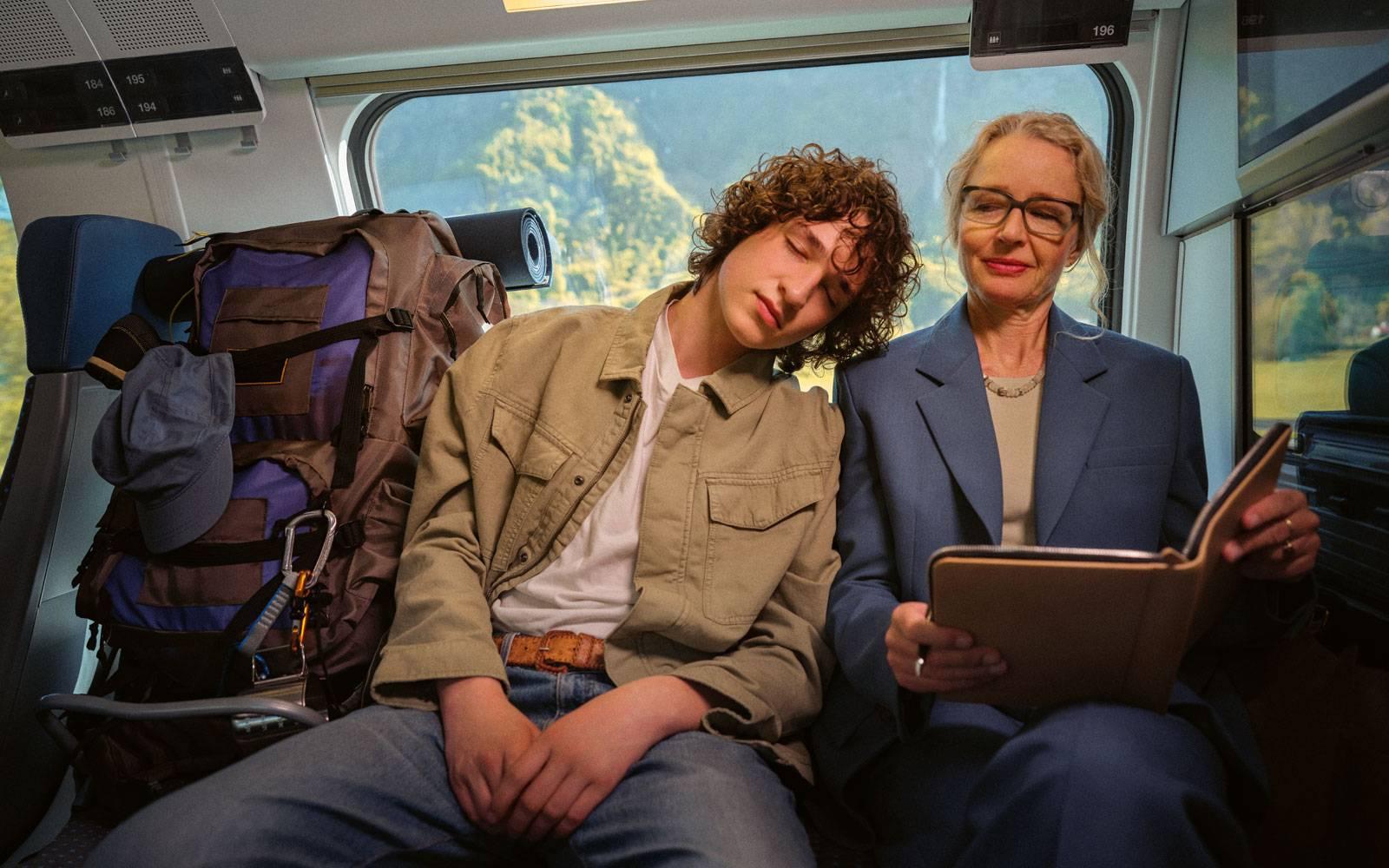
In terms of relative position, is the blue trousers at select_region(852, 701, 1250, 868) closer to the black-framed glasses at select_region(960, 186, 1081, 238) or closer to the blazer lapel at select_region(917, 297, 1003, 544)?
the blazer lapel at select_region(917, 297, 1003, 544)

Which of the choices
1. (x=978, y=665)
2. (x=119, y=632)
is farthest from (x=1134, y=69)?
(x=119, y=632)

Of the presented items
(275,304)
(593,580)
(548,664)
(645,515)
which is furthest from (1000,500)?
(275,304)

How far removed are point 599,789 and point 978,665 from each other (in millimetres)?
589

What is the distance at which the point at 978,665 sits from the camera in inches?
42.6

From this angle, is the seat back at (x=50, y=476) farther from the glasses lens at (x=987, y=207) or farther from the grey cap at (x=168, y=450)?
the glasses lens at (x=987, y=207)

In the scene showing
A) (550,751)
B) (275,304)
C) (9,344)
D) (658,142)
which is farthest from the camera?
(9,344)

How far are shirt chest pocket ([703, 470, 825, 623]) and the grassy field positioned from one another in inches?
41.2

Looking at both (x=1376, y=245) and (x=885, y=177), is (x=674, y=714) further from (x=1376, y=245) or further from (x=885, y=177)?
(x=1376, y=245)

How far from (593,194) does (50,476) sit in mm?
1807

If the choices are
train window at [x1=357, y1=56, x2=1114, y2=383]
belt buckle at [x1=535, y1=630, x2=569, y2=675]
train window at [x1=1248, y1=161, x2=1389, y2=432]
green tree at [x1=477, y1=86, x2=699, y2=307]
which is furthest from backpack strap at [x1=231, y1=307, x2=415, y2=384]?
train window at [x1=1248, y1=161, x2=1389, y2=432]

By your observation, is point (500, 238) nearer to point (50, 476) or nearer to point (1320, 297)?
point (50, 476)

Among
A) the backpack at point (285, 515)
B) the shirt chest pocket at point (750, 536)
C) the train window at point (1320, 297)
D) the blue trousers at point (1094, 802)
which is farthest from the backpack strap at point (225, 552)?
the train window at point (1320, 297)

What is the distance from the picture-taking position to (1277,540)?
116 cm

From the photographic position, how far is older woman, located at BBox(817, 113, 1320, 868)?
114 centimetres
